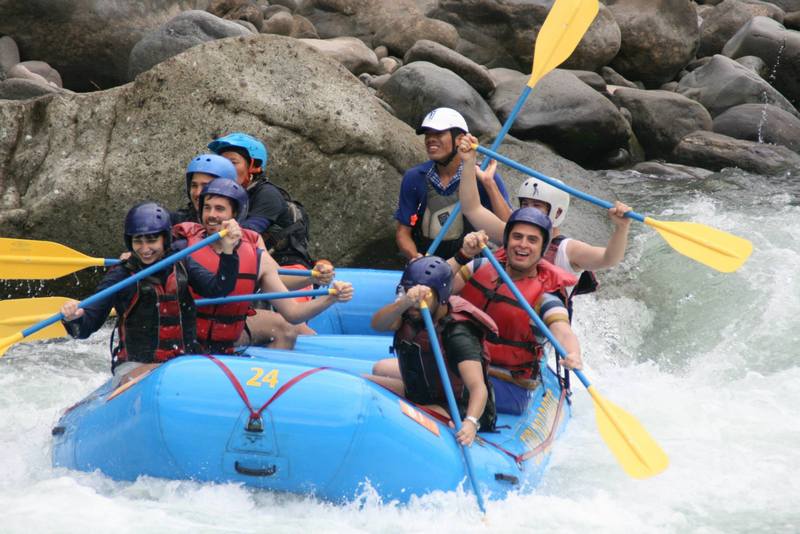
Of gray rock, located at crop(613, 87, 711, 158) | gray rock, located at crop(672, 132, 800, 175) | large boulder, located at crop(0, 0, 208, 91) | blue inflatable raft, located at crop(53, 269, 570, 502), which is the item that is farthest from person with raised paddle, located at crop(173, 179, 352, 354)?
gray rock, located at crop(613, 87, 711, 158)

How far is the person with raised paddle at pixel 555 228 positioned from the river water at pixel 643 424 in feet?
2.93

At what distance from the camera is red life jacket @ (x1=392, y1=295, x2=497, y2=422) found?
4.63 m

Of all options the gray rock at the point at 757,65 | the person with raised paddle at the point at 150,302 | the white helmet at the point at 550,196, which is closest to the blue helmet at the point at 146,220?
the person with raised paddle at the point at 150,302

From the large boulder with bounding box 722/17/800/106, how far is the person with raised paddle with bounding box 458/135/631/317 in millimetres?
11714

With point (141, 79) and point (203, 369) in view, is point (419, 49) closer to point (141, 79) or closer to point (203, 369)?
point (141, 79)

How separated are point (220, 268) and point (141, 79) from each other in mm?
3541

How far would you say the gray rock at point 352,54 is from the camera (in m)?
13.9

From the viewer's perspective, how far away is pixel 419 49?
12.7m

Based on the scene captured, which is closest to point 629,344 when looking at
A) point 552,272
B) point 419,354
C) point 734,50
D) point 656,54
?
point 552,272

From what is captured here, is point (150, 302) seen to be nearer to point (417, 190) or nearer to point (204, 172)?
point (204, 172)

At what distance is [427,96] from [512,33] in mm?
4339

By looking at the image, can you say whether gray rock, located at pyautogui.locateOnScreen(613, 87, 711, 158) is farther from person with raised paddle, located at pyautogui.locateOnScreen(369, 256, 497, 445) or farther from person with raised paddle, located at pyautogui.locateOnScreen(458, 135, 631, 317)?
person with raised paddle, located at pyautogui.locateOnScreen(369, 256, 497, 445)

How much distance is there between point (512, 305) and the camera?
16.4 feet

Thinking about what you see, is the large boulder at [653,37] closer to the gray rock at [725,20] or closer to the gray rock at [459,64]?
the gray rock at [725,20]
